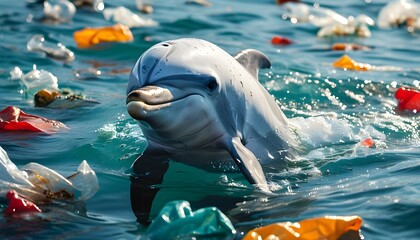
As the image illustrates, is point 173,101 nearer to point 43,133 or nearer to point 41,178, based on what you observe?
point 41,178

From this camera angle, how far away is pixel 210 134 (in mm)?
6680

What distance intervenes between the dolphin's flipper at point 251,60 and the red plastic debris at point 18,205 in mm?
2272

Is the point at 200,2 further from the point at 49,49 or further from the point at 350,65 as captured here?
the point at 350,65

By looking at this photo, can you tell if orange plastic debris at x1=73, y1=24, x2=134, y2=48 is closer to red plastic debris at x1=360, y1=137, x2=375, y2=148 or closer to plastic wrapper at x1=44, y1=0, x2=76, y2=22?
plastic wrapper at x1=44, y1=0, x2=76, y2=22

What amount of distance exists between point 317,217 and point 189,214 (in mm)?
881

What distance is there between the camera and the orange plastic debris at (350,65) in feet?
39.8

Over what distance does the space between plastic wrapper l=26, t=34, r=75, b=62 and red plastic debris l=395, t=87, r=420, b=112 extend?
16.2 feet

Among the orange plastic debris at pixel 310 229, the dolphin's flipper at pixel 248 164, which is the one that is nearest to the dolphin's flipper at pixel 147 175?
the dolphin's flipper at pixel 248 164

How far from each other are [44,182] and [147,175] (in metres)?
0.92

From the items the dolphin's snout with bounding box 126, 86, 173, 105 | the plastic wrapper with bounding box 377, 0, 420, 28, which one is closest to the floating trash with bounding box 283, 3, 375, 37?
the plastic wrapper with bounding box 377, 0, 420, 28

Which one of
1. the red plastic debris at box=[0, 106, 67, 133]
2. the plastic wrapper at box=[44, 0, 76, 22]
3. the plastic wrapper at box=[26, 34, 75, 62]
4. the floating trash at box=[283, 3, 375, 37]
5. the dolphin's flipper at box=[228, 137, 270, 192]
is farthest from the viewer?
the plastic wrapper at box=[44, 0, 76, 22]

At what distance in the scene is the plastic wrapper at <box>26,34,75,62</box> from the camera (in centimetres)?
1273

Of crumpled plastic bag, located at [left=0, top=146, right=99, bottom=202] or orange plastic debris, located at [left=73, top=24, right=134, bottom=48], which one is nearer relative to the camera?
crumpled plastic bag, located at [left=0, top=146, right=99, bottom=202]

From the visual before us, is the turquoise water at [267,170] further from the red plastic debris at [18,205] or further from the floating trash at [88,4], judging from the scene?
the floating trash at [88,4]
